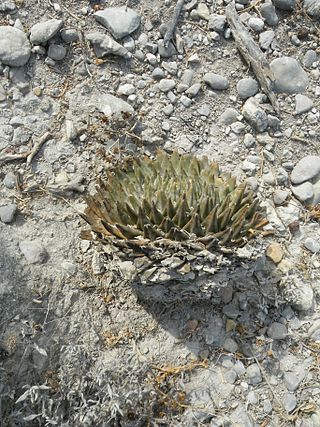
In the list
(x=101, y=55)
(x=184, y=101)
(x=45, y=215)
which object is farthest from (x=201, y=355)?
(x=101, y=55)

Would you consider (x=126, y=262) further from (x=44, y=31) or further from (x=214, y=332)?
(x=44, y=31)

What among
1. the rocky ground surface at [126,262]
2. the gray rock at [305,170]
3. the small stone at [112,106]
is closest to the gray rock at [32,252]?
the rocky ground surface at [126,262]

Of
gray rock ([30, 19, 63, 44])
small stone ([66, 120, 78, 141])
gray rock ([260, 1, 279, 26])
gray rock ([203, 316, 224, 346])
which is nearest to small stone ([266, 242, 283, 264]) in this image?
gray rock ([203, 316, 224, 346])

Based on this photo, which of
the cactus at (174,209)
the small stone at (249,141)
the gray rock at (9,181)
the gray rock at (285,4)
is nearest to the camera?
the cactus at (174,209)

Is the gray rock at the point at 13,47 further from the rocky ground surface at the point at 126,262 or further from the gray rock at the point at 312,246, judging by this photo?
the gray rock at the point at 312,246

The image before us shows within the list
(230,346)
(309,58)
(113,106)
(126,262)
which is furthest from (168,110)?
(230,346)

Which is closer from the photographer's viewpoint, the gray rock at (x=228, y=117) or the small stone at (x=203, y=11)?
the gray rock at (x=228, y=117)
